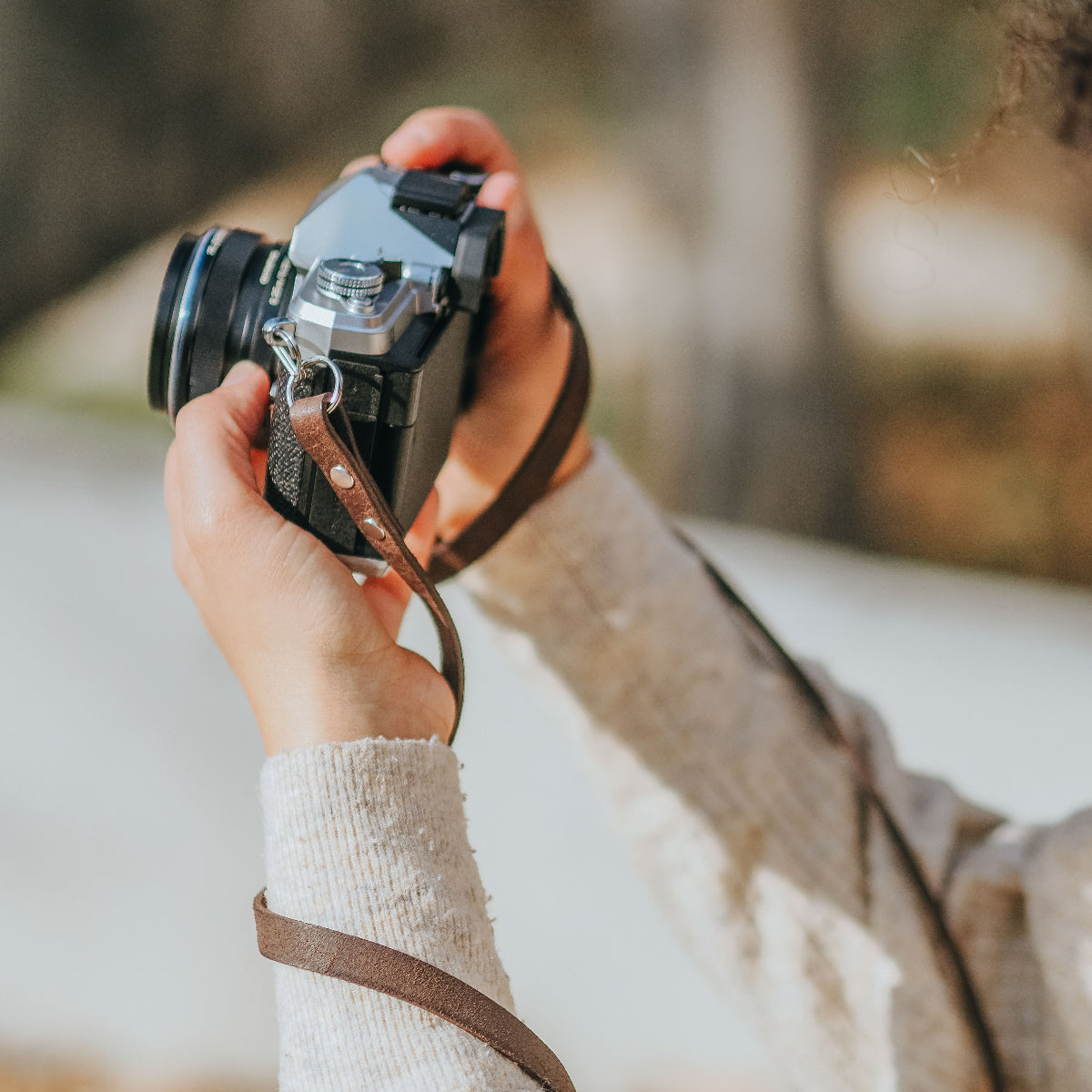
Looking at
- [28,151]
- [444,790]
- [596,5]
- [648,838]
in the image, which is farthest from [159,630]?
[596,5]

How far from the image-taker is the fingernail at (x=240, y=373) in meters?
0.46

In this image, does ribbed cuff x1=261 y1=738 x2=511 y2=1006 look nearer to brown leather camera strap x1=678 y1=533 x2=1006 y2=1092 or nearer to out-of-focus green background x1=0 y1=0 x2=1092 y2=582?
brown leather camera strap x1=678 y1=533 x2=1006 y2=1092

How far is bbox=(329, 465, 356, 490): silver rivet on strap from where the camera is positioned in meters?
0.42

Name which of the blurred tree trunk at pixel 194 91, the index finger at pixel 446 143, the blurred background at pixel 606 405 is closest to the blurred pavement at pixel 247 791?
the blurred background at pixel 606 405

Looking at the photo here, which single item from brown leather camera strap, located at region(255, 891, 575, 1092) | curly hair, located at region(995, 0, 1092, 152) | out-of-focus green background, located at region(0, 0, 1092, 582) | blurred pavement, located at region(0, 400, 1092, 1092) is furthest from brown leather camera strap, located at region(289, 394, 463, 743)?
out-of-focus green background, located at region(0, 0, 1092, 582)

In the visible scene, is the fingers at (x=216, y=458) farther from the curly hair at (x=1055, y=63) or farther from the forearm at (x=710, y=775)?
the curly hair at (x=1055, y=63)

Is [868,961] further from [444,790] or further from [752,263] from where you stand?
[752,263]

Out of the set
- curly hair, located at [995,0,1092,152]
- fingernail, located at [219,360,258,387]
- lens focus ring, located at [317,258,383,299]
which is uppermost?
curly hair, located at [995,0,1092,152]

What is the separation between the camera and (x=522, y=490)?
22.6 inches

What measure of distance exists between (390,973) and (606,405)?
169cm

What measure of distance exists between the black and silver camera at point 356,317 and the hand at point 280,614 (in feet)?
0.11

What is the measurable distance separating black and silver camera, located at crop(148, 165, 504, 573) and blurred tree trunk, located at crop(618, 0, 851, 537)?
3.44 ft

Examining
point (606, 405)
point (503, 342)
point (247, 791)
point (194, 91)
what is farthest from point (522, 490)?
point (194, 91)

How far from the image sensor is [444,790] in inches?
16.3
